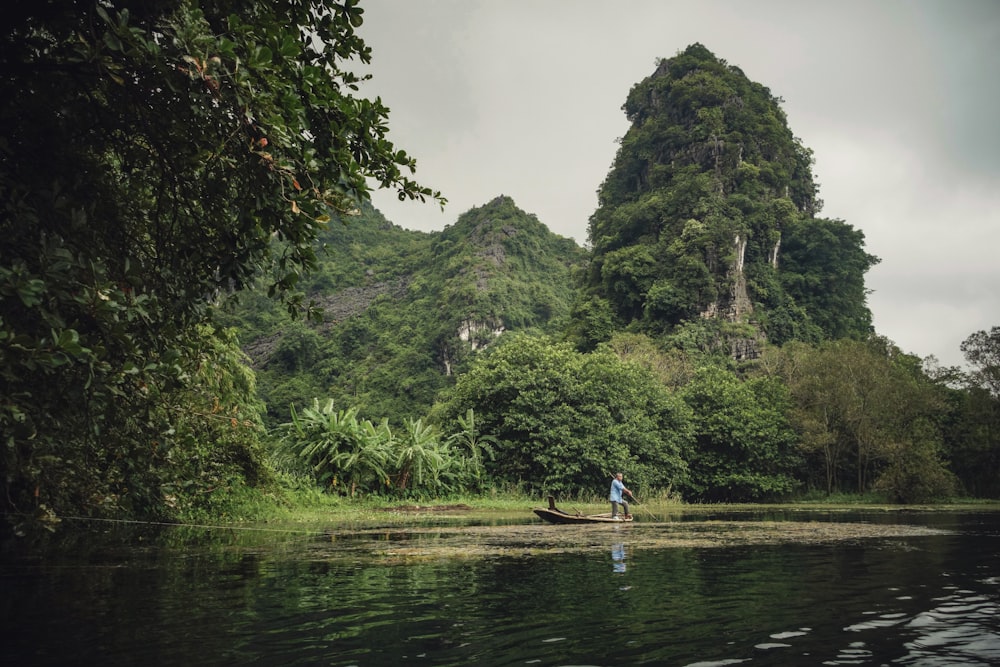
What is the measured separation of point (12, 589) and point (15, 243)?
5.31 m

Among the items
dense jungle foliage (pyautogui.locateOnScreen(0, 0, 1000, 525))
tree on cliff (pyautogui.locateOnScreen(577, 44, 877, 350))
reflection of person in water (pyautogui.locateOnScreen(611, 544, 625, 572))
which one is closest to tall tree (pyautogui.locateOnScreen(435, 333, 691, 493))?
dense jungle foliage (pyautogui.locateOnScreen(0, 0, 1000, 525))

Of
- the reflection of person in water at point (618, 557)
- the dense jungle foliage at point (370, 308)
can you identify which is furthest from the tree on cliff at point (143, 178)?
the reflection of person in water at point (618, 557)

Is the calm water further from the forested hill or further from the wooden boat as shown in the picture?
the forested hill

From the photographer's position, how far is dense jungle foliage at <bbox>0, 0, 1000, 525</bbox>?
234 inches

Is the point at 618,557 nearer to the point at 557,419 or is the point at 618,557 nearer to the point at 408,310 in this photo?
the point at 557,419

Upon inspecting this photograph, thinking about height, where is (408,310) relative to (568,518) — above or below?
above

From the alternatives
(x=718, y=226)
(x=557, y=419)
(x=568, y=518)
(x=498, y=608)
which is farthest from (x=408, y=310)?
(x=498, y=608)

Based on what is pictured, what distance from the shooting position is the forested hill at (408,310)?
80750 mm

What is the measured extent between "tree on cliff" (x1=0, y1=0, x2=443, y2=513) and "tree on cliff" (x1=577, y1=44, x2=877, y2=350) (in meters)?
60.9

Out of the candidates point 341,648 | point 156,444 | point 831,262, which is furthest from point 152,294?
point 831,262

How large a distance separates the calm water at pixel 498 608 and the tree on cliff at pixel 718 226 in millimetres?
56729

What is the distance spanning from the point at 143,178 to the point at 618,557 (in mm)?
9387

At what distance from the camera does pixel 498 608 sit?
24.7 feet

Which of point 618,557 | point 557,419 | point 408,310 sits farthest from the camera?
point 408,310
